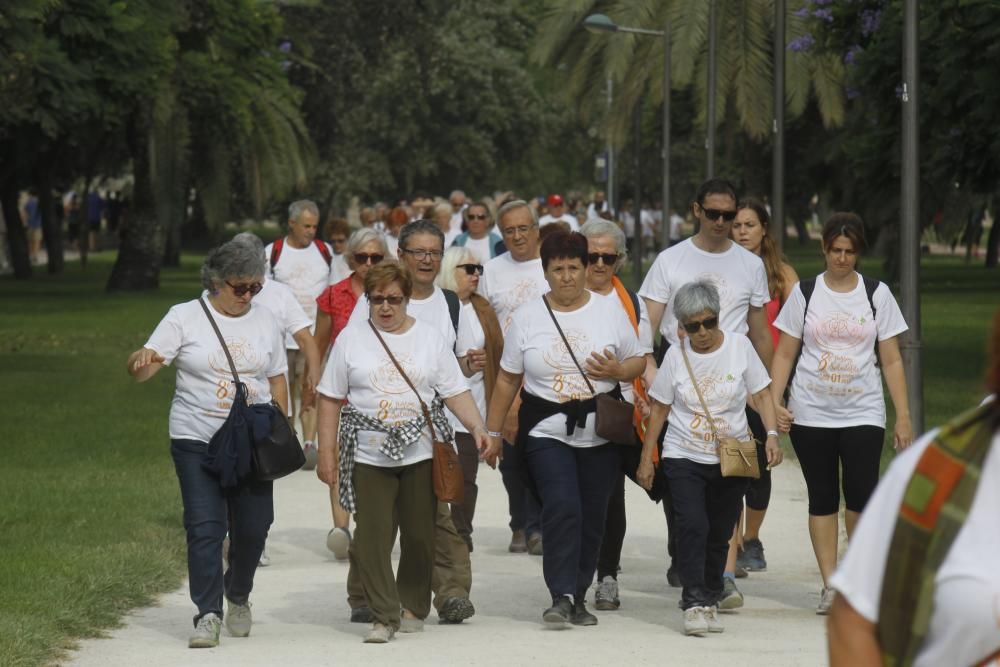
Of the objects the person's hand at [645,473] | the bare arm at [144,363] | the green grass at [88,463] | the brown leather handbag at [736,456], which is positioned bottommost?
the green grass at [88,463]

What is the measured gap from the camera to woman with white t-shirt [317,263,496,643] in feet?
25.7

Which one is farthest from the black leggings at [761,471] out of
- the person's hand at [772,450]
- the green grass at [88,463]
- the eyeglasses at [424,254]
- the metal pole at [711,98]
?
the metal pole at [711,98]

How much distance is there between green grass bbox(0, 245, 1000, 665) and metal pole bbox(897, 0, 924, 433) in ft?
6.95

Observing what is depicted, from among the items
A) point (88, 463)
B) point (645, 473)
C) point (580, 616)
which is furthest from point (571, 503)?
point (88, 463)

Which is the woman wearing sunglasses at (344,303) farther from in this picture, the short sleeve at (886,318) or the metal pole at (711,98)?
the metal pole at (711,98)

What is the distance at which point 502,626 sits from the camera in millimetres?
8219

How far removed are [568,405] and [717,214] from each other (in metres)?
1.28

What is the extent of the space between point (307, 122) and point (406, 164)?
16.3 m

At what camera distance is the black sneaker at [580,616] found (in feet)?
26.8

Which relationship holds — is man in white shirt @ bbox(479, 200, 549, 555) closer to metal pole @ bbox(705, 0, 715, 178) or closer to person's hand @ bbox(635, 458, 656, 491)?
person's hand @ bbox(635, 458, 656, 491)

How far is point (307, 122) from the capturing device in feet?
160

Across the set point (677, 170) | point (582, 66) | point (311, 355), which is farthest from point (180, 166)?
point (677, 170)

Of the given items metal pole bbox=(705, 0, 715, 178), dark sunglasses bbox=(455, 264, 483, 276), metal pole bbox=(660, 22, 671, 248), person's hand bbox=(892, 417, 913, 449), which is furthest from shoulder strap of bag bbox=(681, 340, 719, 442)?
metal pole bbox=(660, 22, 671, 248)

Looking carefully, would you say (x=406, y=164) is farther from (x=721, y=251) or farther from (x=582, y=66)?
(x=721, y=251)
